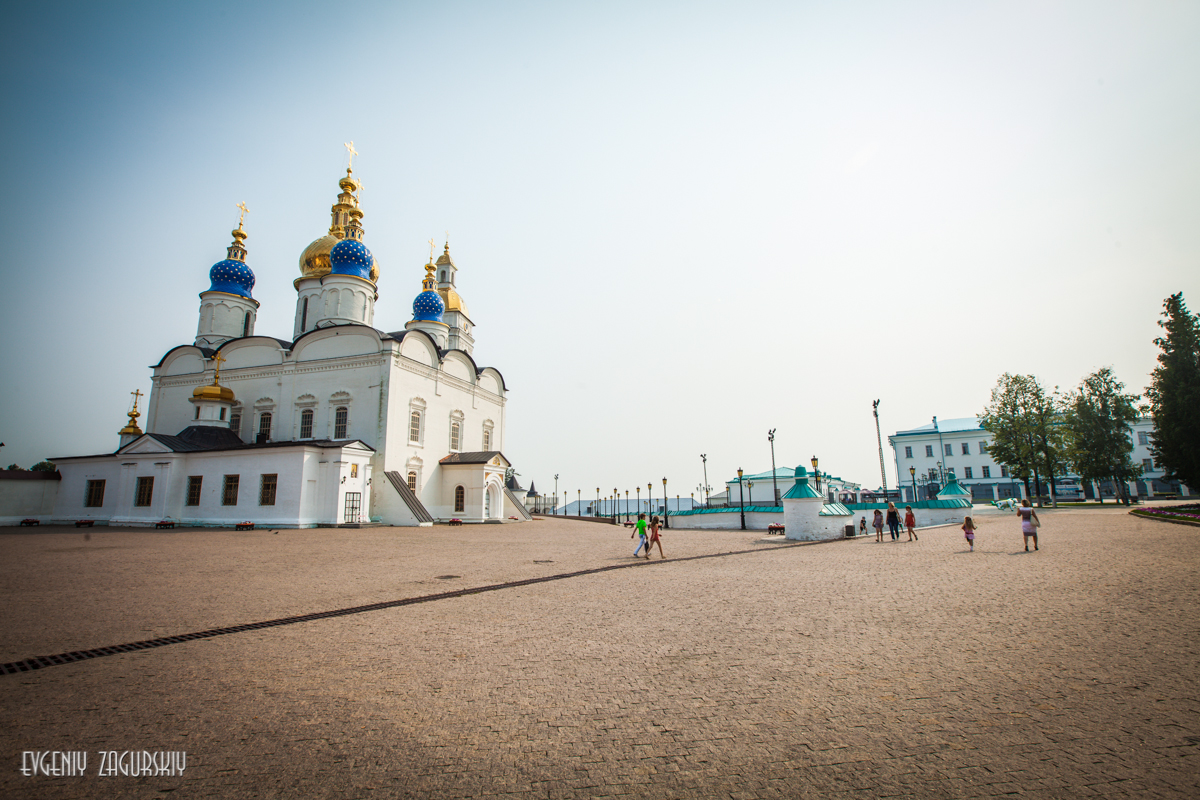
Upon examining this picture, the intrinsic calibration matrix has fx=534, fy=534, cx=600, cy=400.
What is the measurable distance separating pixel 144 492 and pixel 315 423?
8.47m

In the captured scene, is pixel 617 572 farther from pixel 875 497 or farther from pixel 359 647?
pixel 875 497

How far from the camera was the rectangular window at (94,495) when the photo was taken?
92.8ft

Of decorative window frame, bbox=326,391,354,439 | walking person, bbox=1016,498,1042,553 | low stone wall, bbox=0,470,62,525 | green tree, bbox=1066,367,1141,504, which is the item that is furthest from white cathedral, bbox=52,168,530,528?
green tree, bbox=1066,367,1141,504

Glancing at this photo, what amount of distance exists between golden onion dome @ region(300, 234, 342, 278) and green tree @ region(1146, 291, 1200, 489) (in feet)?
162

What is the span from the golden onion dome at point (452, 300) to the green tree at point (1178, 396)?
4428cm

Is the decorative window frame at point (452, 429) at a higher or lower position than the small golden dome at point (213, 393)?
lower

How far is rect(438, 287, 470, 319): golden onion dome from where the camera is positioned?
144ft

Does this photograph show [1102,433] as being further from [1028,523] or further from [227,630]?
[227,630]

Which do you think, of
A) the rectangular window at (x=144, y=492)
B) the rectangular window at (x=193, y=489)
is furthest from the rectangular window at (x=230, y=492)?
the rectangular window at (x=144, y=492)

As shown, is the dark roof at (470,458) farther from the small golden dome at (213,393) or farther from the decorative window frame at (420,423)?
the small golden dome at (213,393)

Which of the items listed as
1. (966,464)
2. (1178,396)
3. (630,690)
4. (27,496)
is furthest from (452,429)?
(966,464)

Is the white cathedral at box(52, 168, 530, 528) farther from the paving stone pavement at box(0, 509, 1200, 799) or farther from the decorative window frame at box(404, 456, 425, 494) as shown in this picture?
the paving stone pavement at box(0, 509, 1200, 799)

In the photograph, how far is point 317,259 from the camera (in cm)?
3803

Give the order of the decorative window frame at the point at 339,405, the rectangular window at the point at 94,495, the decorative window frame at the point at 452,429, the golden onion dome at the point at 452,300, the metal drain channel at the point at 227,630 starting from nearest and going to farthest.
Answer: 1. the metal drain channel at the point at 227,630
2. the rectangular window at the point at 94,495
3. the decorative window frame at the point at 339,405
4. the decorative window frame at the point at 452,429
5. the golden onion dome at the point at 452,300
